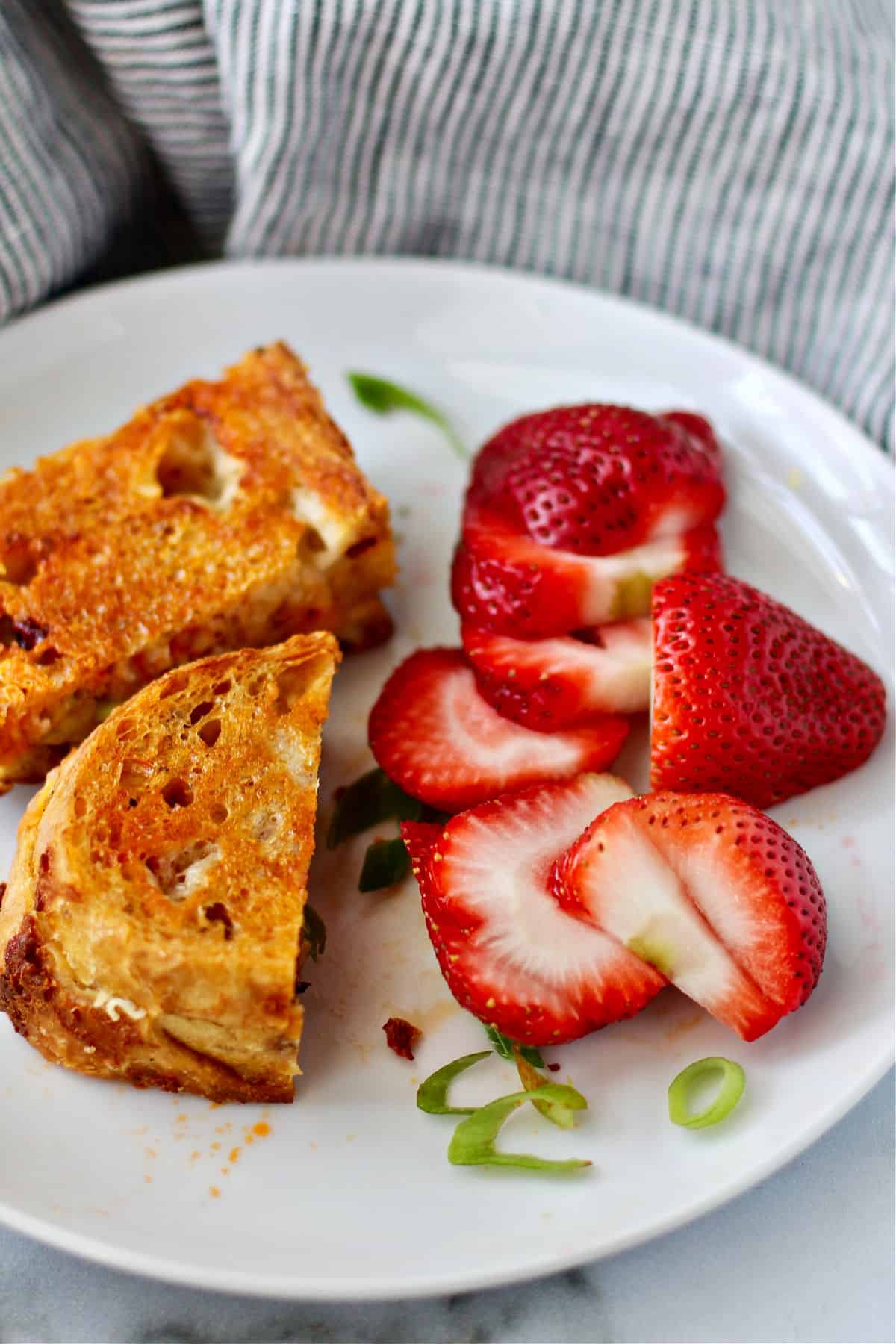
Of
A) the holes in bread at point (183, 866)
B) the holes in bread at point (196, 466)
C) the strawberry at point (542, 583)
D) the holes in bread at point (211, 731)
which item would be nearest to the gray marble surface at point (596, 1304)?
the holes in bread at point (183, 866)

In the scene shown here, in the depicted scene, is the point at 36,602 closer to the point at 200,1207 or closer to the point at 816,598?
the point at 200,1207

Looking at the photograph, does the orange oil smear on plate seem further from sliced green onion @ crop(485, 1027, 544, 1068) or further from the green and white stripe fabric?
the green and white stripe fabric

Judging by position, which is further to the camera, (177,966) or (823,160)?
(823,160)

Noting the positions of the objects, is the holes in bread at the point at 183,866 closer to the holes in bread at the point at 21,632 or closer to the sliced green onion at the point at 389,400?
the holes in bread at the point at 21,632

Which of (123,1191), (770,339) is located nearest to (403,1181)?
(123,1191)

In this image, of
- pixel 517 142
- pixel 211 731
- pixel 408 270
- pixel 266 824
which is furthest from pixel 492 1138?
pixel 517 142

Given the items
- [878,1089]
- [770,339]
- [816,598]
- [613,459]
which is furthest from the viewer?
[770,339]

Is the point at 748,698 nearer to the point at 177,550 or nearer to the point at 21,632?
the point at 177,550
